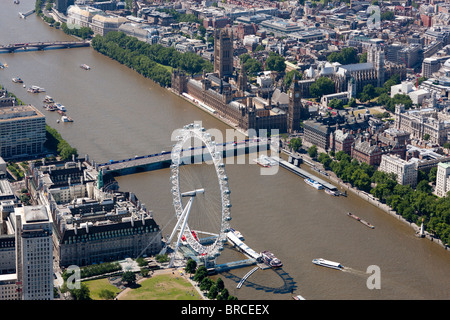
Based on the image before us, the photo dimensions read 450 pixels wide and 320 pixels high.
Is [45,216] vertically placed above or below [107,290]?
above

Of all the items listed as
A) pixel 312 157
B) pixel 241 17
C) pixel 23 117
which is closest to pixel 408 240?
pixel 312 157

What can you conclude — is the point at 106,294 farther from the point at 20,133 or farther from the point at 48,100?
the point at 48,100

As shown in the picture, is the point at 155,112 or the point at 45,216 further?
the point at 155,112

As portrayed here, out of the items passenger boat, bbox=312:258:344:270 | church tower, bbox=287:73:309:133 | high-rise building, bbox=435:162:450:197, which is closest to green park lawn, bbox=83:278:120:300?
passenger boat, bbox=312:258:344:270

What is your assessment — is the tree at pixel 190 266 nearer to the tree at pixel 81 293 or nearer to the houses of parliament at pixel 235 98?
the tree at pixel 81 293

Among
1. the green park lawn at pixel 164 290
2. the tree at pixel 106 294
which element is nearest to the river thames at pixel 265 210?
the green park lawn at pixel 164 290

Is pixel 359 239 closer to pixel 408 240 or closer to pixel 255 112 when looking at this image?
pixel 408 240

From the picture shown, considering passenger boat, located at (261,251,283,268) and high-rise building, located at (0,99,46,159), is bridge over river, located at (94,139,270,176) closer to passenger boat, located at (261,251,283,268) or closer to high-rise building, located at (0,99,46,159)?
high-rise building, located at (0,99,46,159)
